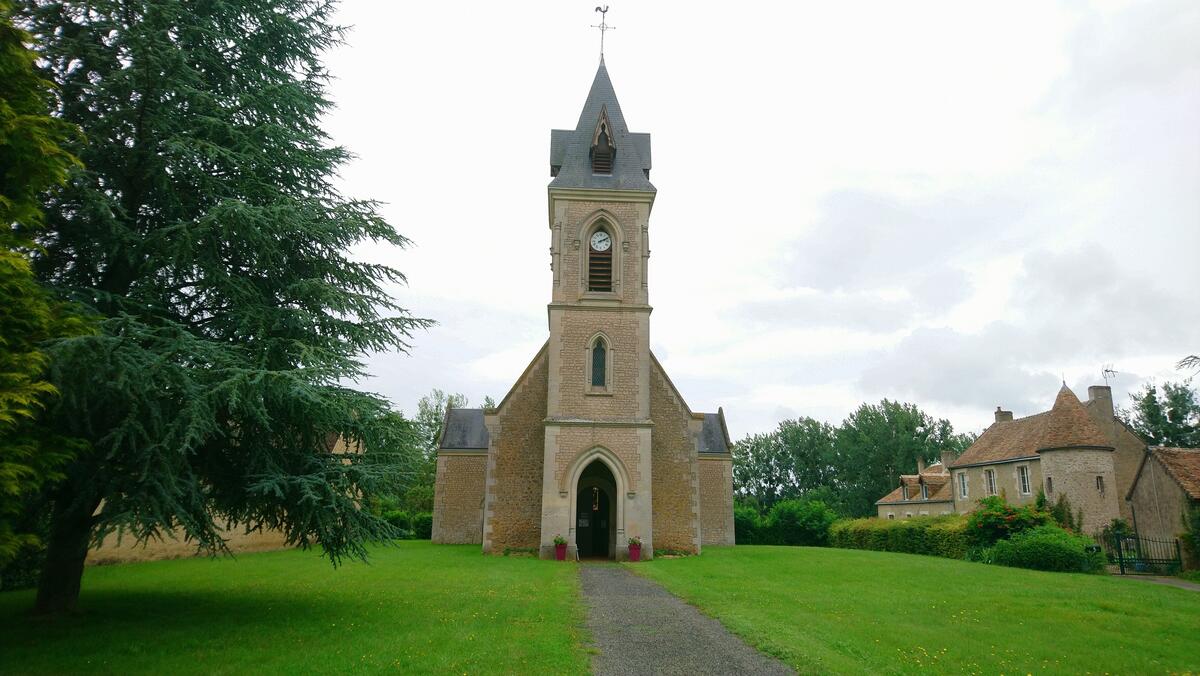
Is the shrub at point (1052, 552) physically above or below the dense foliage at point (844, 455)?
below

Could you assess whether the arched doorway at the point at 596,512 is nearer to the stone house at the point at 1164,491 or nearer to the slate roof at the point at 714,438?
the slate roof at the point at 714,438

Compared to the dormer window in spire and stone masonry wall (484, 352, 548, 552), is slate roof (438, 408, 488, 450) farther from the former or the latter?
the dormer window in spire

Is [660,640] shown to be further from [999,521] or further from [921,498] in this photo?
[921,498]

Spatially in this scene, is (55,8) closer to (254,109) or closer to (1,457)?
(254,109)

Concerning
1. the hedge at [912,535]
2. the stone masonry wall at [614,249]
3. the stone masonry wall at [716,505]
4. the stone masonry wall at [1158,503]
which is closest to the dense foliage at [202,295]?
the stone masonry wall at [614,249]

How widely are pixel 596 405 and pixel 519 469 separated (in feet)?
13.2

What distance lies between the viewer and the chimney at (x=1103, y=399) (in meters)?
32.5

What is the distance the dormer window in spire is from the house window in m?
2.82

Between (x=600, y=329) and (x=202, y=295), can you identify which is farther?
(x=600, y=329)

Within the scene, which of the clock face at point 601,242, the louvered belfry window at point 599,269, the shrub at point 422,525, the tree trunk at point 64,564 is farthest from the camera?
the shrub at point 422,525

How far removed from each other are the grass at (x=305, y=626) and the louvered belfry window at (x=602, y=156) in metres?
16.4

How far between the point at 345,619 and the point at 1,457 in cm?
527

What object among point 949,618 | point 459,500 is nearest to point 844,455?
point 459,500

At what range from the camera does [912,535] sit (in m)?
31.3
